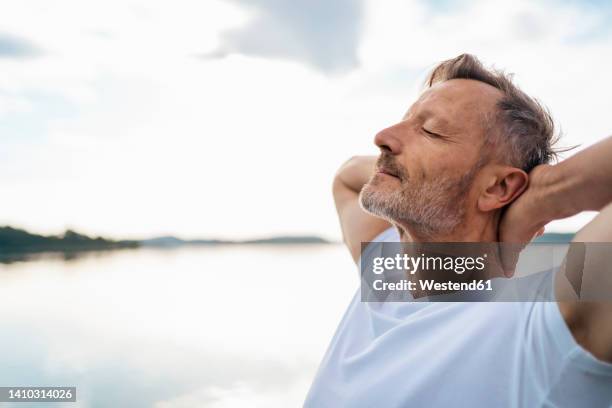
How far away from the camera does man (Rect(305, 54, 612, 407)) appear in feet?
2.85

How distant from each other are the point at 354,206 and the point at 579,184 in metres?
1.02

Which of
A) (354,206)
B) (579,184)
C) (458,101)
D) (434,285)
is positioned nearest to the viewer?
(579,184)

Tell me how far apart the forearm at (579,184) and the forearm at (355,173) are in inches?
34.1

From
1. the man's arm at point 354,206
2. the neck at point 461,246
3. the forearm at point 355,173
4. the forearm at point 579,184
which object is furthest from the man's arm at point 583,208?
the forearm at point 355,173

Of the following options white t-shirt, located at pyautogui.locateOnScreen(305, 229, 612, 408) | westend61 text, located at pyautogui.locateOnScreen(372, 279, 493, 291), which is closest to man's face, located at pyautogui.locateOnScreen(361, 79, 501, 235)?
westend61 text, located at pyautogui.locateOnScreen(372, 279, 493, 291)

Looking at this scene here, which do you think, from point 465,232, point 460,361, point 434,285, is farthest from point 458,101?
point 460,361

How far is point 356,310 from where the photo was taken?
4.86 feet

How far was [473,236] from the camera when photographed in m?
1.42

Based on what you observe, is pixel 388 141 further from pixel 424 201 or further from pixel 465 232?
pixel 465 232

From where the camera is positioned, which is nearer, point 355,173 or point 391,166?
point 391,166

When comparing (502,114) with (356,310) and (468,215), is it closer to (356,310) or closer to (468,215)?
(468,215)

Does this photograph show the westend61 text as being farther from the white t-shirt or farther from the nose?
the nose

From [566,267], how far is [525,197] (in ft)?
1.28

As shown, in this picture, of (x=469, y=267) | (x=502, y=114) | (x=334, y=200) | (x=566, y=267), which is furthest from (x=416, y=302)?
(x=334, y=200)
